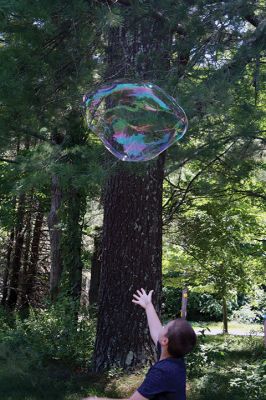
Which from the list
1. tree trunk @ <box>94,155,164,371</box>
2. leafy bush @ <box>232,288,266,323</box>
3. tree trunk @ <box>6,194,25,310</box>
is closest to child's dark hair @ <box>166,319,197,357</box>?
tree trunk @ <box>94,155,164,371</box>

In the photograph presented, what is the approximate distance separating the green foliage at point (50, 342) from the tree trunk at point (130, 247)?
2.96 feet

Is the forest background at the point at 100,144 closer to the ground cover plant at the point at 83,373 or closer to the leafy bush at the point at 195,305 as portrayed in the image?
the ground cover plant at the point at 83,373

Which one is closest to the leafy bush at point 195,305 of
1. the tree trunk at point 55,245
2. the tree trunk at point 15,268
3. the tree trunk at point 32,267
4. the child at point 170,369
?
the tree trunk at point 32,267

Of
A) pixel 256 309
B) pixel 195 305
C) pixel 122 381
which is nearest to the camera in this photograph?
pixel 122 381

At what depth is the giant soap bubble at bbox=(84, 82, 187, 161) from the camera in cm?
571

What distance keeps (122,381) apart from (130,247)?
1736mm

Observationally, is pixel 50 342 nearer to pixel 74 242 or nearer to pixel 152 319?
pixel 74 242

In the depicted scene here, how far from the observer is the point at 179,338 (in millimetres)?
3133

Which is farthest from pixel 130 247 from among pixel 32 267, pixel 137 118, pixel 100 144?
pixel 32 267

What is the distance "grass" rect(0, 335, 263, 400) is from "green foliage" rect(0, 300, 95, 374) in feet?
0.59

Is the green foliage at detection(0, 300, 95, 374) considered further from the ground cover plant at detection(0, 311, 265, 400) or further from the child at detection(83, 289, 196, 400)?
the child at detection(83, 289, 196, 400)

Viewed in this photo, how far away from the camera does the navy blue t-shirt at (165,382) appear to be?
3.09m

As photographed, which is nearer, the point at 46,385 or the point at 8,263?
the point at 46,385

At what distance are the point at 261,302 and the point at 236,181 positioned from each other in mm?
7812
